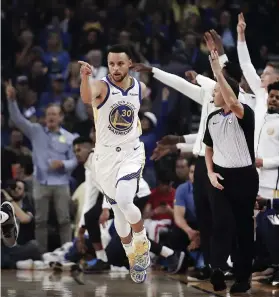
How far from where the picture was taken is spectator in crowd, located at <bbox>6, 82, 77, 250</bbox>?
15695 millimetres

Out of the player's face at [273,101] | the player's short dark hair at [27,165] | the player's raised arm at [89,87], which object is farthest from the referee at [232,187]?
the player's short dark hair at [27,165]

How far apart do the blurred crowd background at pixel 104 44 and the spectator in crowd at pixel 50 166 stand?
116 centimetres

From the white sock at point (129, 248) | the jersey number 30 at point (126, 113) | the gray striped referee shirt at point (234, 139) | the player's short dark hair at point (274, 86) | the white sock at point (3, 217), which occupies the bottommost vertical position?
the white sock at point (129, 248)

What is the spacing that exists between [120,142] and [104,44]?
30.5 ft

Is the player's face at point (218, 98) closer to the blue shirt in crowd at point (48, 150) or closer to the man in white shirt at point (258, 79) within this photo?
the man in white shirt at point (258, 79)

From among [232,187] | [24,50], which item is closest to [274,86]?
[232,187]

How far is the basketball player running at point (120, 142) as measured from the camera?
36.6ft

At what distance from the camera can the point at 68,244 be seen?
15.2 metres

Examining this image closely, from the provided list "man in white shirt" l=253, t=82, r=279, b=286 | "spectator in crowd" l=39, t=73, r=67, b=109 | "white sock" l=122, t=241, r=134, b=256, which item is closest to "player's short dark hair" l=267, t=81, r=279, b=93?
"man in white shirt" l=253, t=82, r=279, b=286

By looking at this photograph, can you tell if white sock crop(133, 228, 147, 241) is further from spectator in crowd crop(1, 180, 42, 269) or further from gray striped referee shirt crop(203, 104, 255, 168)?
spectator in crowd crop(1, 180, 42, 269)

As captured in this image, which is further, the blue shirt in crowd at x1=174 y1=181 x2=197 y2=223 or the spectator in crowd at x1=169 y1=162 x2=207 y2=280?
the blue shirt in crowd at x1=174 y1=181 x2=197 y2=223

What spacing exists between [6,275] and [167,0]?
883cm

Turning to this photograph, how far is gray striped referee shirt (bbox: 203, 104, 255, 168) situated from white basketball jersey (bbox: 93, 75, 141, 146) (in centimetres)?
82

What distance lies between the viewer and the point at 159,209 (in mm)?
15078
